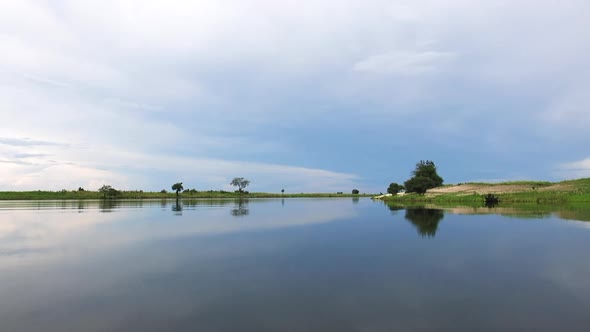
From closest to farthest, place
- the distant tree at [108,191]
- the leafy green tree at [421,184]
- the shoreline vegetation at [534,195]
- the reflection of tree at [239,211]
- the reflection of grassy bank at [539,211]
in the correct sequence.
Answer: the reflection of grassy bank at [539,211] < the reflection of tree at [239,211] < the shoreline vegetation at [534,195] < the leafy green tree at [421,184] < the distant tree at [108,191]

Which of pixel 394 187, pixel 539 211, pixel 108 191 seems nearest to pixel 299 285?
pixel 539 211

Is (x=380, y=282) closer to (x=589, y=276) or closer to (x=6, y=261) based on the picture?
(x=589, y=276)

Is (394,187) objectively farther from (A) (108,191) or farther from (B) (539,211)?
(A) (108,191)

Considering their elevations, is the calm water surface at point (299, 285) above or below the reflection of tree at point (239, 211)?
below

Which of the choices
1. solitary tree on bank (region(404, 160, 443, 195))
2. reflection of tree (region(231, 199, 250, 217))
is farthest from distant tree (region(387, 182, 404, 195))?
reflection of tree (region(231, 199, 250, 217))

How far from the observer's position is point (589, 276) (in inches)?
466

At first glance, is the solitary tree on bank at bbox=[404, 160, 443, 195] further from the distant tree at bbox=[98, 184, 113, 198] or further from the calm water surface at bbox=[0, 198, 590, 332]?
the distant tree at bbox=[98, 184, 113, 198]

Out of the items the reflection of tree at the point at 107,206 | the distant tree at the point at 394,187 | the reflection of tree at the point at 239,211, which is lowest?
the reflection of tree at the point at 239,211

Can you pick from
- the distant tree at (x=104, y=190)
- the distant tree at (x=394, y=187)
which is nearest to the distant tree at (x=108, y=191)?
the distant tree at (x=104, y=190)

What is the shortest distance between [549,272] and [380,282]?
6636 mm

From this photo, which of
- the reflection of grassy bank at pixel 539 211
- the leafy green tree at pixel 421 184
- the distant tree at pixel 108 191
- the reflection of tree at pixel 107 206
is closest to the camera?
the reflection of grassy bank at pixel 539 211

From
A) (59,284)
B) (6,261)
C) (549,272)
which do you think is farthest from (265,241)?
(549,272)


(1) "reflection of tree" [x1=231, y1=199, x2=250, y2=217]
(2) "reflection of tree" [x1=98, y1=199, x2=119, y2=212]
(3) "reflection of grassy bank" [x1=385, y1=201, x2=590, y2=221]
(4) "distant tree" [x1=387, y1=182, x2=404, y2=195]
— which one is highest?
(4) "distant tree" [x1=387, y1=182, x2=404, y2=195]

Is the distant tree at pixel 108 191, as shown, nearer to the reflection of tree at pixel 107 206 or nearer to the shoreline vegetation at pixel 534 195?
the reflection of tree at pixel 107 206
